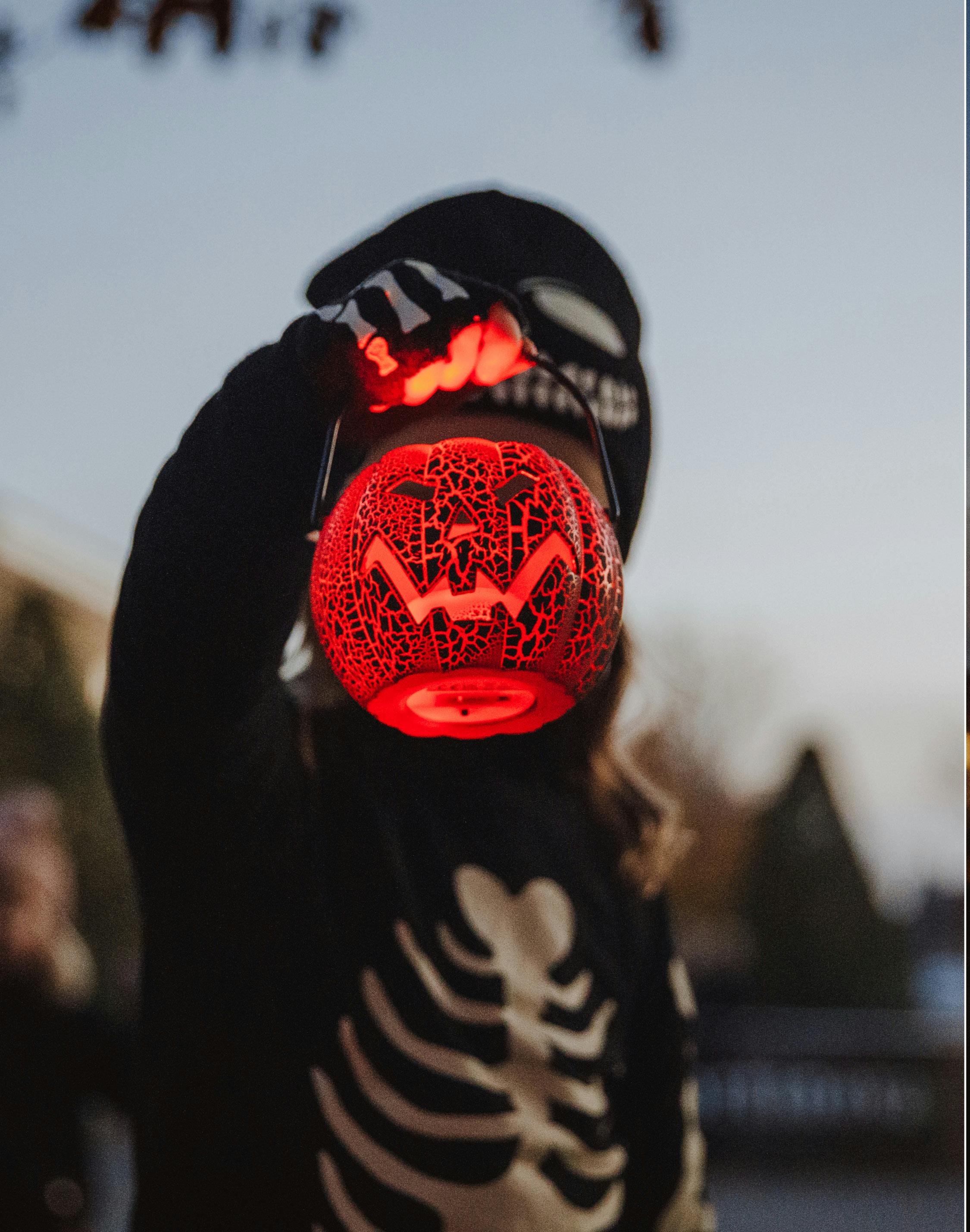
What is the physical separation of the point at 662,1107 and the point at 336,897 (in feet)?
2.31

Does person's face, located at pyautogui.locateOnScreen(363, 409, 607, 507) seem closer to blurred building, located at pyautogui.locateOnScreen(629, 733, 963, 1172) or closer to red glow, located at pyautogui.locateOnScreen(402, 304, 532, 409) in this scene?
red glow, located at pyautogui.locateOnScreen(402, 304, 532, 409)

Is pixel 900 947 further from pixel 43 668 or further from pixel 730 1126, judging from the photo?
pixel 43 668

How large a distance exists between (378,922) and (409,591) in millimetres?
649

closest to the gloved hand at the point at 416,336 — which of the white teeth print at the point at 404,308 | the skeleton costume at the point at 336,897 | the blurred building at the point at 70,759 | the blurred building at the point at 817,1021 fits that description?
the white teeth print at the point at 404,308

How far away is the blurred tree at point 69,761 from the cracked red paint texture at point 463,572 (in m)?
11.5

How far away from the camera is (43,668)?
12.3 metres

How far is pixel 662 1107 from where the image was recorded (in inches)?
72.2

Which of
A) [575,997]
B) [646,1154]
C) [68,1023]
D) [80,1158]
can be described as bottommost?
[80,1158]

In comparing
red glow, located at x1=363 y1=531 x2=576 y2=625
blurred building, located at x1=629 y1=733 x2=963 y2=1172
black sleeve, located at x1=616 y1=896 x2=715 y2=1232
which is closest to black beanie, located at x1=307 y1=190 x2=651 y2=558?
red glow, located at x1=363 y1=531 x2=576 y2=625

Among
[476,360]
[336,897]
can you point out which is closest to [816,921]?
[336,897]

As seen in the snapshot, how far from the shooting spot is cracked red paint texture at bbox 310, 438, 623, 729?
1.08m

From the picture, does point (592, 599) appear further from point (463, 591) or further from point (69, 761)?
point (69, 761)

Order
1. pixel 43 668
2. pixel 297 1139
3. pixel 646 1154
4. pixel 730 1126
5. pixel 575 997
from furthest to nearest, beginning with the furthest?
1. pixel 43 668
2. pixel 730 1126
3. pixel 646 1154
4. pixel 575 997
5. pixel 297 1139

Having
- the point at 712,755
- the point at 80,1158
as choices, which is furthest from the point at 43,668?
the point at 712,755
